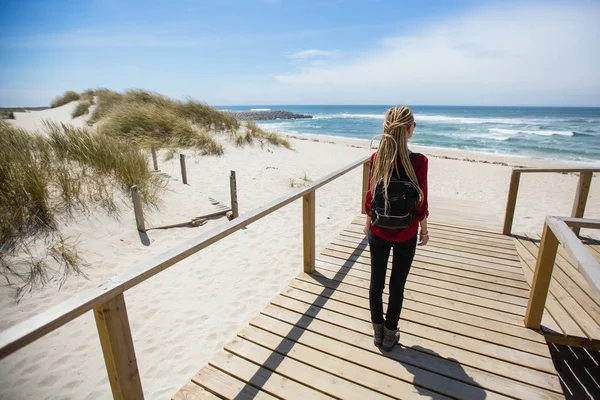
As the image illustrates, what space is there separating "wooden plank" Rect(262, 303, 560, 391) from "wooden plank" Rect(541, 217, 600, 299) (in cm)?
92

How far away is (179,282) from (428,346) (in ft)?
10.2

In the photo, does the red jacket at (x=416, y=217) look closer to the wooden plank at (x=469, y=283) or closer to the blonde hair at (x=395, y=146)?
the blonde hair at (x=395, y=146)

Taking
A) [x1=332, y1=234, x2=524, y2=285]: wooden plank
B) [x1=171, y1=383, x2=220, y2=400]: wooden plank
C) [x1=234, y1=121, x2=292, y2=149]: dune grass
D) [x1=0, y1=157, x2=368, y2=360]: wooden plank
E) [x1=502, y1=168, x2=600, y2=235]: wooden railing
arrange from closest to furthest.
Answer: [x1=0, y1=157, x2=368, y2=360]: wooden plank < [x1=171, y1=383, x2=220, y2=400]: wooden plank < [x1=332, y1=234, x2=524, y2=285]: wooden plank < [x1=502, y1=168, x2=600, y2=235]: wooden railing < [x1=234, y1=121, x2=292, y2=149]: dune grass

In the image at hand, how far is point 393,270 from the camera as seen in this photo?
217cm

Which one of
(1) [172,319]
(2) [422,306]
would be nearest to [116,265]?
(1) [172,319]

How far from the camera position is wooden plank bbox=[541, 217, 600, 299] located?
1460 mm

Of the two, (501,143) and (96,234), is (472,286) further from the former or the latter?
(501,143)

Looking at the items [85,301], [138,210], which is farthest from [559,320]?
[138,210]

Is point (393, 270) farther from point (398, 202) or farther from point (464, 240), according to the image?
point (464, 240)

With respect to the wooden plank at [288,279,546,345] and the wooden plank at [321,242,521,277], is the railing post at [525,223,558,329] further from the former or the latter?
the wooden plank at [321,242,521,277]

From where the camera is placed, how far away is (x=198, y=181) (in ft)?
29.1

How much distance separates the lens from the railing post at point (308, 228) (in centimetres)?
325

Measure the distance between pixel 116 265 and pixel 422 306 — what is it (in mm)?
4066

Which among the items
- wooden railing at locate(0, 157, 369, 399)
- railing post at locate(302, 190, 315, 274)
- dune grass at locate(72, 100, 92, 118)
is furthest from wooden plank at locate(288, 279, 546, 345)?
dune grass at locate(72, 100, 92, 118)
